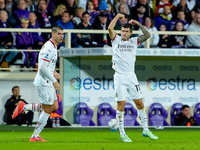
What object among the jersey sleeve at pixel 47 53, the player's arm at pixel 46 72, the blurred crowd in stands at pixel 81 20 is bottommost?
the player's arm at pixel 46 72

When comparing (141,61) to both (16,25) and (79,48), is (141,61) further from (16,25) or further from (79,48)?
(16,25)

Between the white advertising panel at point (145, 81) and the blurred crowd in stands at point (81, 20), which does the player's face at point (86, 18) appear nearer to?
the blurred crowd in stands at point (81, 20)

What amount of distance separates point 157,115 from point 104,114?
1698 millimetres

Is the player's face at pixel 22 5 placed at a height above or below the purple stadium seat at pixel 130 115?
above

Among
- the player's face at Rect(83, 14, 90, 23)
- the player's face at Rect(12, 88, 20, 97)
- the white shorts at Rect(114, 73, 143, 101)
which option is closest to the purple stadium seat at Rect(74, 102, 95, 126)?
the player's face at Rect(12, 88, 20, 97)

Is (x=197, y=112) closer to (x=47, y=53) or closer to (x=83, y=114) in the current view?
(x=83, y=114)

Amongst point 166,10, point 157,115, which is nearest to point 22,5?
point 166,10

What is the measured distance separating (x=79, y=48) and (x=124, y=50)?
6.17 metres

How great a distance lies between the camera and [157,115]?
18156mm

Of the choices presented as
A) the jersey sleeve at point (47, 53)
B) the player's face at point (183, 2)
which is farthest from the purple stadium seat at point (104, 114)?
the jersey sleeve at point (47, 53)

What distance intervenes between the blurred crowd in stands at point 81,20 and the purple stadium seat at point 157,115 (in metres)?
1.96

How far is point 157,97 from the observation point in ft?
60.1

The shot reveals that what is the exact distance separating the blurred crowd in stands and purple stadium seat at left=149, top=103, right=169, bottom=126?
1959 millimetres

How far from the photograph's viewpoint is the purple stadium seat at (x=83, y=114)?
1752 cm
